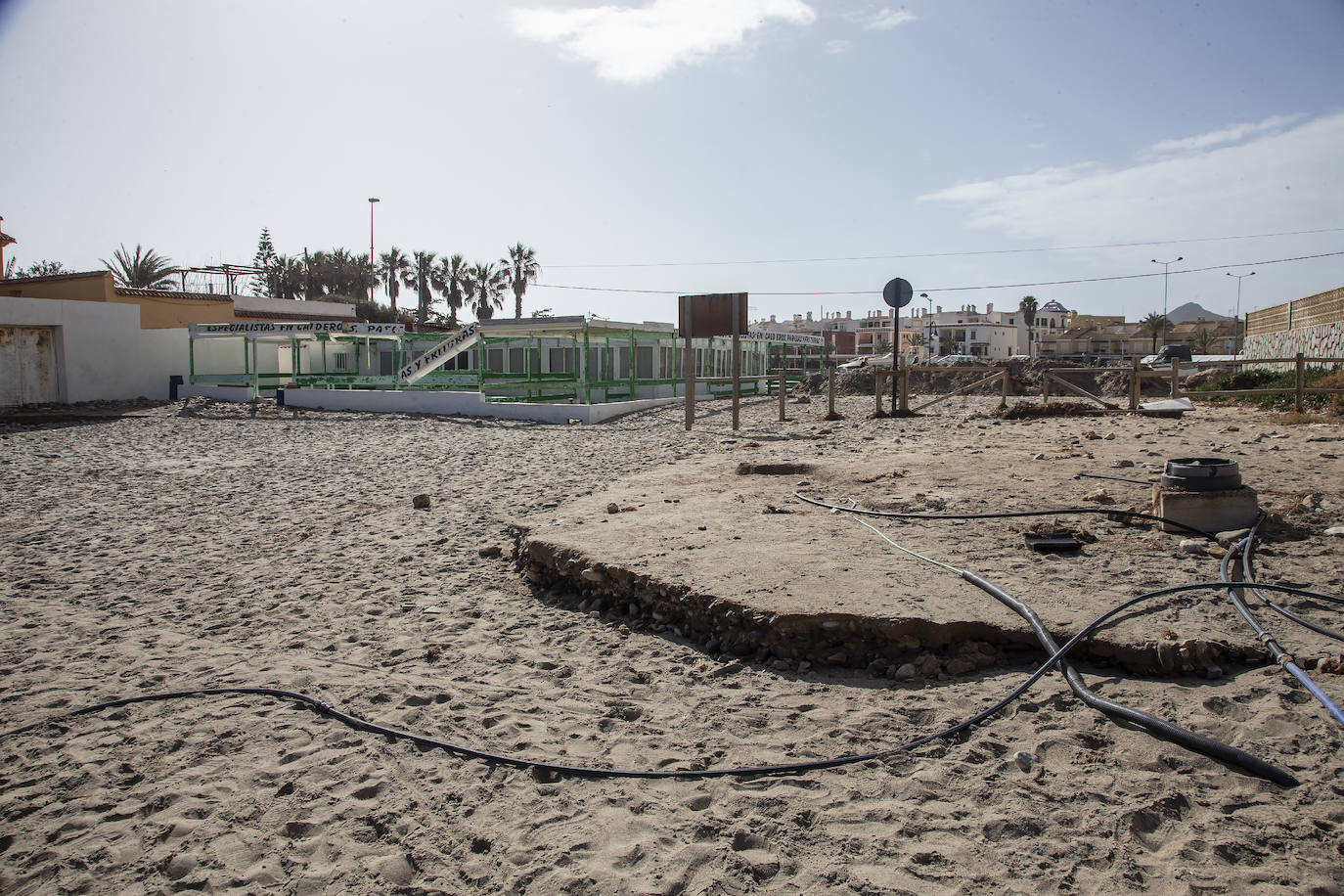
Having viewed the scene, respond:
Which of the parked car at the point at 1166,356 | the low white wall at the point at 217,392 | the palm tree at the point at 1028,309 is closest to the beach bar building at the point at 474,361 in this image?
the low white wall at the point at 217,392

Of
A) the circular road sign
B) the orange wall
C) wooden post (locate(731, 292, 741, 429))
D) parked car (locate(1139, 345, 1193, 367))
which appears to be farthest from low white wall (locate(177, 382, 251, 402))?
parked car (locate(1139, 345, 1193, 367))

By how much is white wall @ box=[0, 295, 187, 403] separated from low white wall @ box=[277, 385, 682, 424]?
7477 millimetres

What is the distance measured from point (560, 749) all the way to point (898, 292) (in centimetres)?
1414

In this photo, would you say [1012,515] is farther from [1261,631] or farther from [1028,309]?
[1028,309]

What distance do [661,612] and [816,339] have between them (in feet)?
114

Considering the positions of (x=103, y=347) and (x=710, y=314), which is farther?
(x=103, y=347)

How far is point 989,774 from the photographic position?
9.98ft

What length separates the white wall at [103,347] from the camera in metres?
26.4

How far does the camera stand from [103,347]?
2812 centimetres

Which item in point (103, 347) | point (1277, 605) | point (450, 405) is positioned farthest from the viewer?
point (103, 347)

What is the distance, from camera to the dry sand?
2.62 metres

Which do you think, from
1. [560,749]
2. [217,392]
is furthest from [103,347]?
[560,749]

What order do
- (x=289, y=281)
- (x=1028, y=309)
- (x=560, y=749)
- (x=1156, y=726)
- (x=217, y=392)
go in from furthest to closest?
(x=1028, y=309)
(x=289, y=281)
(x=217, y=392)
(x=560, y=749)
(x=1156, y=726)

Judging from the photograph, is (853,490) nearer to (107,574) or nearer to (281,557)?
(281,557)
